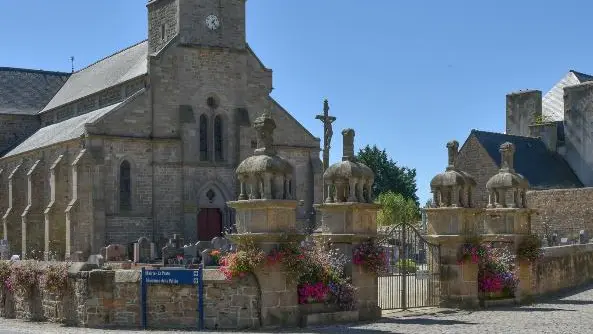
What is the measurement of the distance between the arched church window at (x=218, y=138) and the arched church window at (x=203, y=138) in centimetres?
46

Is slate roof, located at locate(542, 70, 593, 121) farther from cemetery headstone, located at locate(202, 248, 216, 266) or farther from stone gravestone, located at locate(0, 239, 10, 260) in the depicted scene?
stone gravestone, located at locate(0, 239, 10, 260)

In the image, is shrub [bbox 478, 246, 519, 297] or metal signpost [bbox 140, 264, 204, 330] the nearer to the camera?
metal signpost [bbox 140, 264, 204, 330]

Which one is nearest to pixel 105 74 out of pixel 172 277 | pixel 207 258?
pixel 207 258

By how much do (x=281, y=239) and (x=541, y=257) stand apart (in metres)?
9.28

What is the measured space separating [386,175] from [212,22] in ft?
122

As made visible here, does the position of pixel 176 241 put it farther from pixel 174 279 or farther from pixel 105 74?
pixel 174 279

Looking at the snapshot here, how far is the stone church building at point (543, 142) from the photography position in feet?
154

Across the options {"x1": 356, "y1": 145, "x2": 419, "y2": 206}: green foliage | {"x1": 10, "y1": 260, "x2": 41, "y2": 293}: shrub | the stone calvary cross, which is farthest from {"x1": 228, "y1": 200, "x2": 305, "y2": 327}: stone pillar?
{"x1": 356, "y1": 145, "x2": 419, "y2": 206}: green foliage

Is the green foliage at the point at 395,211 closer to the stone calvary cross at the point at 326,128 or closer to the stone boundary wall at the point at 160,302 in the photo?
the stone calvary cross at the point at 326,128

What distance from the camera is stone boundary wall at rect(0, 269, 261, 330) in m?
16.7

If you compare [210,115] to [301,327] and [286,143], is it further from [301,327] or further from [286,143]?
[301,327]

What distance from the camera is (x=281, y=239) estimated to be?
1683cm

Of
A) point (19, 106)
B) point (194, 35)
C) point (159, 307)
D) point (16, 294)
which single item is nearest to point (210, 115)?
point (194, 35)

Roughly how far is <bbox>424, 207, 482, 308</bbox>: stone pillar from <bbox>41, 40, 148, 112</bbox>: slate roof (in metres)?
23.5
